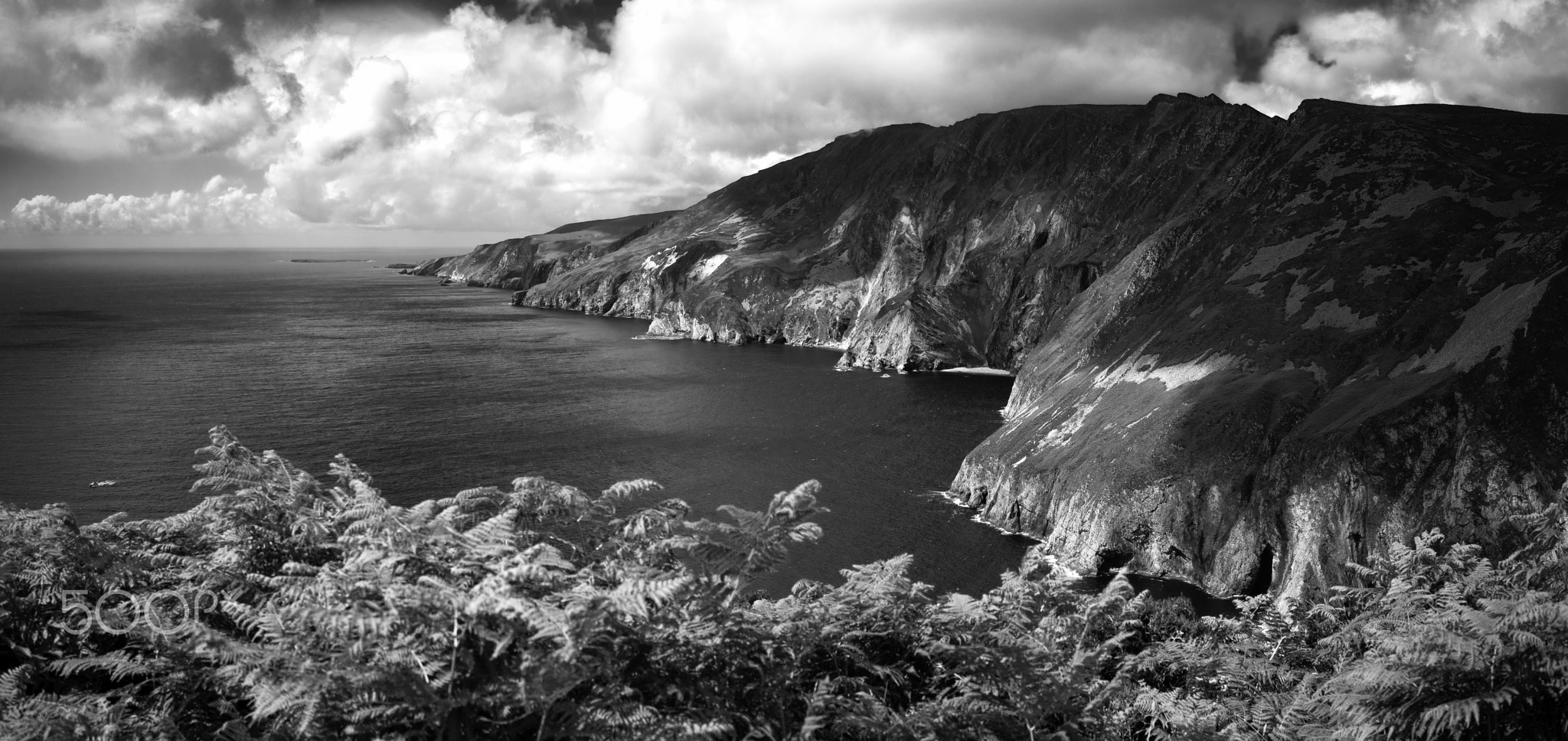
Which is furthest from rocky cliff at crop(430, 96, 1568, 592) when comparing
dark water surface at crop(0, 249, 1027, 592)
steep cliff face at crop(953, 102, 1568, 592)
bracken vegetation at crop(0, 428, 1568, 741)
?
bracken vegetation at crop(0, 428, 1568, 741)

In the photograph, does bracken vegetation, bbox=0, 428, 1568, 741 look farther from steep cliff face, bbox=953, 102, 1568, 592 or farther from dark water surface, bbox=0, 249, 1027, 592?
steep cliff face, bbox=953, 102, 1568, 592

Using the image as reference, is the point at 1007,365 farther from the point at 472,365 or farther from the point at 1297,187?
the point at 472,365

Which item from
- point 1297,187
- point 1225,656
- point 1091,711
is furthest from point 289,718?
point 1297,187

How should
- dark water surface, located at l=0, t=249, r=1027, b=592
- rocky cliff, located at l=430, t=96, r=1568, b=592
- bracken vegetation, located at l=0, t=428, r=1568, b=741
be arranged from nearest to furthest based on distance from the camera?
1. bracken vegetation, located at l=0, t=428, r=1568, b=741
2. rocky cliff, located at l=430, t=96, r=1568, b=592
3. dark water surface, located at l=0, t=249, r=1027, b=592

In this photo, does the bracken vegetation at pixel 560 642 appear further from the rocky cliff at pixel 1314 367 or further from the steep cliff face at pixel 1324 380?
the rocky cliff at pixel 1314 367

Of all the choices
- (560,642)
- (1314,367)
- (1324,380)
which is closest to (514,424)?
(1314,367)

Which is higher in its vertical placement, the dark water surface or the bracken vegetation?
the bracken vegetation

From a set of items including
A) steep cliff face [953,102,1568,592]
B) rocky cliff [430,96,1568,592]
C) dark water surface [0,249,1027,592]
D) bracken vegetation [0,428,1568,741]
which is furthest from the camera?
dark water surface [0,249,1027,592]
